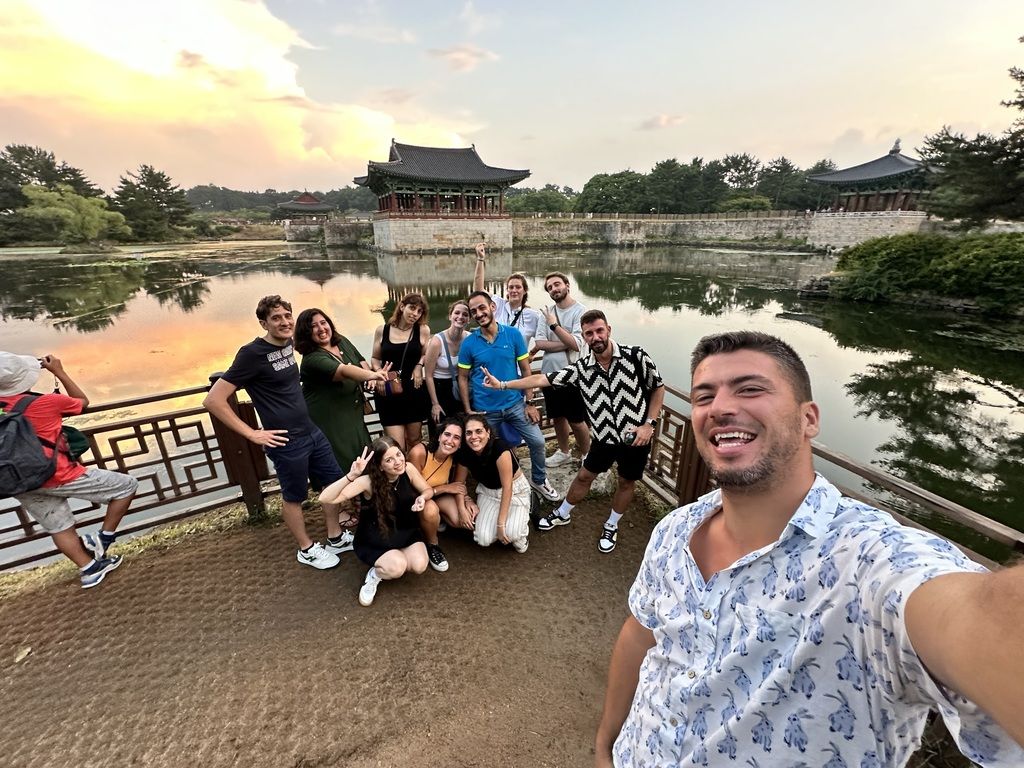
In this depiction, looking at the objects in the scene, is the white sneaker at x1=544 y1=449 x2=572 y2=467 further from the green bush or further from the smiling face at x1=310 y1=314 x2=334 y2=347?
the green bush

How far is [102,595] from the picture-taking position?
7.96 feet

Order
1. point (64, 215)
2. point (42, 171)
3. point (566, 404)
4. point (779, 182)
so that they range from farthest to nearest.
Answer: point (779, 182) → point (42, 171) → point (64, 215) → point (566, 404)

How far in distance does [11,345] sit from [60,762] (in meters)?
10.2

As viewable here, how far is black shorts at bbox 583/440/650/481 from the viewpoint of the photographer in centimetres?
265

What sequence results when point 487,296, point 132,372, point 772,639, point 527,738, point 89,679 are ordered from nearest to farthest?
point 772,639
point 527,738
point 89,679
point 487,296
point 132,372

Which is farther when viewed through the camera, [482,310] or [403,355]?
[403,355]

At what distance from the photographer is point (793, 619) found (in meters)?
0.79

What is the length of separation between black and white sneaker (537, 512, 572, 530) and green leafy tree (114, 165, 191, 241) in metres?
43.6

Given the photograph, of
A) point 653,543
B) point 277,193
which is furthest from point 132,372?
point 277,193

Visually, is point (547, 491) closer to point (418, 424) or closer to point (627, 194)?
point (418, 424)

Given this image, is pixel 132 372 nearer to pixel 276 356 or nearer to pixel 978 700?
pixel 276 356

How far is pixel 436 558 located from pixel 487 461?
0.68 m

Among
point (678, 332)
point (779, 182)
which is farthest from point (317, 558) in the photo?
point (779, 182)

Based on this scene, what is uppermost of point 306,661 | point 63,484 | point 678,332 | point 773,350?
point 773,350
